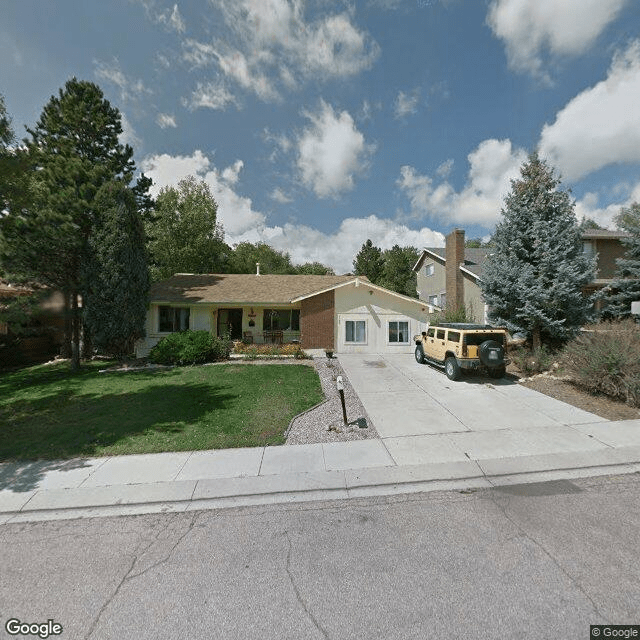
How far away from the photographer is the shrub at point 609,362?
843 centimetres

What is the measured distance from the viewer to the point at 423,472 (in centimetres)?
540

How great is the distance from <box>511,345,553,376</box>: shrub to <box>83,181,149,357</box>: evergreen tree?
59.8ft

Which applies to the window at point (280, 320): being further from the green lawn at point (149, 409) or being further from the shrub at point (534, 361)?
the shrub at point (534, 361)

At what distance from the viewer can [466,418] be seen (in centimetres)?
796

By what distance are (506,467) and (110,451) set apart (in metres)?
7.86

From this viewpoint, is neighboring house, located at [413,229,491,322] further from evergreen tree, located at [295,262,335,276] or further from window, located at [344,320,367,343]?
evergreen tree, located at [295,262,335,276]

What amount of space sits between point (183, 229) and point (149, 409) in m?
26.3

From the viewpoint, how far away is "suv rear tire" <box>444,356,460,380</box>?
11.4m

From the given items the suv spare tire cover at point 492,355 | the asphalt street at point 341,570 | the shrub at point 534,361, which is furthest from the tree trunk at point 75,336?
the shrub at point 534,361

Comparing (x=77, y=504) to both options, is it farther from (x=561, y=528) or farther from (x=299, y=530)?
(x=561, y=528)

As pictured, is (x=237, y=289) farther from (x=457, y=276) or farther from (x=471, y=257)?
(x=471, y=257)

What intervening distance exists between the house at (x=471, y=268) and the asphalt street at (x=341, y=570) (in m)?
17.2

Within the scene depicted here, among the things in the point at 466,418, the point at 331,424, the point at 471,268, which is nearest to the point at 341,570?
the point at 331,424

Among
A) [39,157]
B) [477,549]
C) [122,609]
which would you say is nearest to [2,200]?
[39,157]
